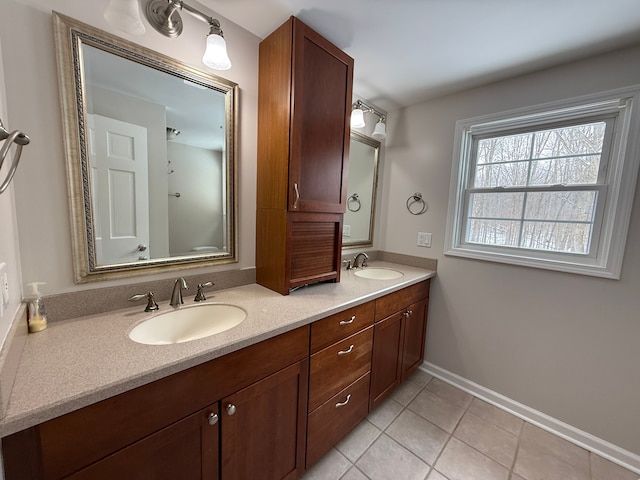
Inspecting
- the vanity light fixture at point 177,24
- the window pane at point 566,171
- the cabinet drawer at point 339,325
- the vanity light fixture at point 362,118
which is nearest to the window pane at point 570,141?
the window pane at point 566,171

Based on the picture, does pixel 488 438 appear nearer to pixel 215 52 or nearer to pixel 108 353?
pixel 108 353

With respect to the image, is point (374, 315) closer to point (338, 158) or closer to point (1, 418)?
point (338, 158)

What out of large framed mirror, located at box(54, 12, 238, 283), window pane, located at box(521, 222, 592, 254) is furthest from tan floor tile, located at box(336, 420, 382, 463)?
window pane, located at box(521, 222, 592, 254)

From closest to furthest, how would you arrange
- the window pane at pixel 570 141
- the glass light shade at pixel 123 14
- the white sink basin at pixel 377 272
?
the glass light shade at pixel 123 14 → the window pane at pixel 570 141 → the white sink basin at pixel 377 272

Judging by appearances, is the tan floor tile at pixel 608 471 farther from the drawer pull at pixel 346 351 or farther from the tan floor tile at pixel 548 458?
the drawer pull at pixel 346 351

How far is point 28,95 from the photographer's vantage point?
2.82ft

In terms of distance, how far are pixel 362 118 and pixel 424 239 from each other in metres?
1.09

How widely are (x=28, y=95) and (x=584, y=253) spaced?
2733 millimetres

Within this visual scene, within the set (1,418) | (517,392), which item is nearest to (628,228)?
(517,392)

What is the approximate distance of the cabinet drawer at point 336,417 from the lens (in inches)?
48.6

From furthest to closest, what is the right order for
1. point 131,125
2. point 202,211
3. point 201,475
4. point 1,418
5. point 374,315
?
1. point 374,315
2. point 202,211
3. point 131,125
4. point 201,475
5. point 1,418

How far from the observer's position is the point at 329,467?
1.33 m

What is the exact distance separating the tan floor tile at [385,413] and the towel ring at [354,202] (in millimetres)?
1467

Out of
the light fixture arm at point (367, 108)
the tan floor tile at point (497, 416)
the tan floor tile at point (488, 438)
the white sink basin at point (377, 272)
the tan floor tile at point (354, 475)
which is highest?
the light fixture arm at point (367, 108)
